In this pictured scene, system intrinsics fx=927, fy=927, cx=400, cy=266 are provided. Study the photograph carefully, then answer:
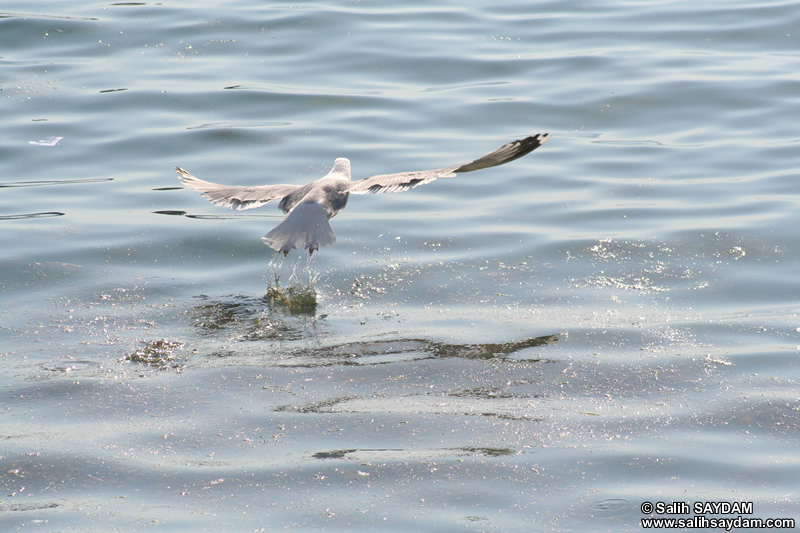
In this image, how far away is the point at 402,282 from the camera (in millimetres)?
7293

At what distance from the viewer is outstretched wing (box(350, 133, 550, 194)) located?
6578 mm

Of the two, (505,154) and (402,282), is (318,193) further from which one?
(505,154)

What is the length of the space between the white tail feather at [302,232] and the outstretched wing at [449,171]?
51 cm

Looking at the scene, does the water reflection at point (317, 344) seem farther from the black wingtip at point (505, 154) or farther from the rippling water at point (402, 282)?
the black wingtip at point (505, 154)

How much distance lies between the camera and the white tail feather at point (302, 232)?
6.90 metres

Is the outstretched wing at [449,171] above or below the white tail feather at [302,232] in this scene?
above

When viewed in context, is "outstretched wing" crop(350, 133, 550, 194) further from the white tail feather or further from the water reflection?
the water reflection

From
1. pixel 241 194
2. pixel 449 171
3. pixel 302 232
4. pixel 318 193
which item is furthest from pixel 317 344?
pixel 241 194

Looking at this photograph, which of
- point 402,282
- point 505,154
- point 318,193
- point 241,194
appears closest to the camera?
point 505,154

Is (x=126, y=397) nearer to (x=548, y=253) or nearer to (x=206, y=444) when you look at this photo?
(x=206, y=444)

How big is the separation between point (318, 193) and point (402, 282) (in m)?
1.04

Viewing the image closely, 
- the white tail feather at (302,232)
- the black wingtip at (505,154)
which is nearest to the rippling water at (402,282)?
the white tail feather at (302,232)

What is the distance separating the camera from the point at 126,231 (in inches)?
330

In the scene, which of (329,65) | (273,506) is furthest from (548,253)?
(329,65)
